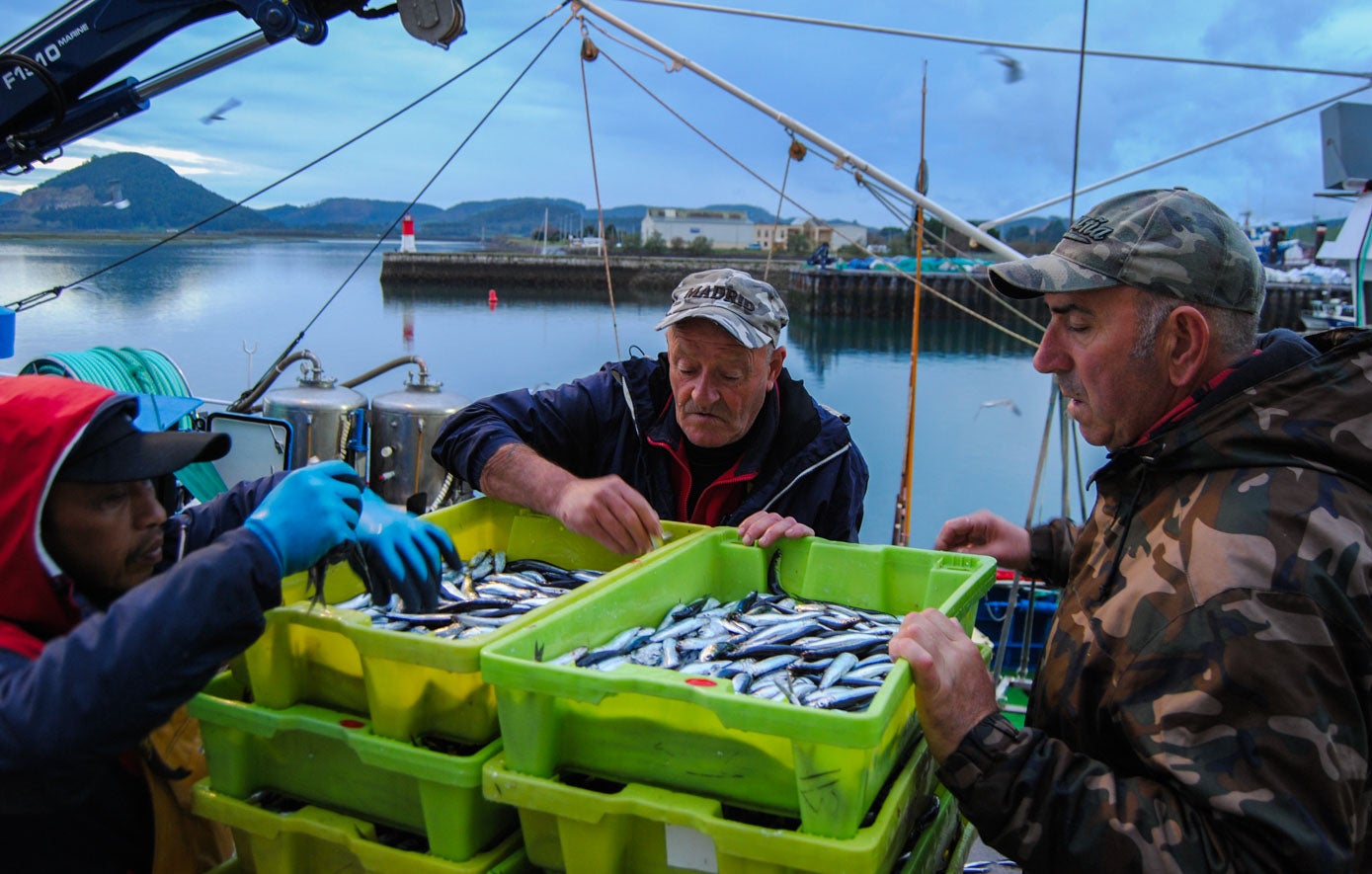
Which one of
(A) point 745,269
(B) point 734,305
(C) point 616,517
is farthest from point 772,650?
(A) point 745,269

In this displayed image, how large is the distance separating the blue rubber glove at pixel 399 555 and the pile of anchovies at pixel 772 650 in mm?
408

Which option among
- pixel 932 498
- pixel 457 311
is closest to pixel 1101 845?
pixel 932 498

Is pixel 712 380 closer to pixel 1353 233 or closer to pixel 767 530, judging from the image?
pixel 767 530

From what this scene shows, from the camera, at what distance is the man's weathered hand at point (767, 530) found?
2.77m

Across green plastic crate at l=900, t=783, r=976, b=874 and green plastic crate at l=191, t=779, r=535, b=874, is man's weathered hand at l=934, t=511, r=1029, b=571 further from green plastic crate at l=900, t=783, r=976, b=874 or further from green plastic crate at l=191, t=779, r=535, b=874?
green plastic crate at l=191, t=779, r=535, b=874

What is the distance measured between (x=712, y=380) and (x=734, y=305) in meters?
0.28

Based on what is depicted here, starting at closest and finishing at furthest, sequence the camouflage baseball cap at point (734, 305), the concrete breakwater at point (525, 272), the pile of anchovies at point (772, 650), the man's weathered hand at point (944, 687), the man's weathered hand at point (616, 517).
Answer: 1. the man's weathered hand at point (944, 687)
2. the pile of anchovies at point (772, 650)
3. the man's weathered hand at point (616, 517)
4. the camouflage baseball cap at point (734, 305)
5. the concrete breakwater at point (525, 272)

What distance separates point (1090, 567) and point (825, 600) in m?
0.91

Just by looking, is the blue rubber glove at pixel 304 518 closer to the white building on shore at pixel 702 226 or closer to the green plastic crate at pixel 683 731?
the green plastic crate at pixel 683 731

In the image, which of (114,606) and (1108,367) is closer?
(114,606)

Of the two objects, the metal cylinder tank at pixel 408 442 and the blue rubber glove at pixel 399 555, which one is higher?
the blue rubber glove at pixel 399 555

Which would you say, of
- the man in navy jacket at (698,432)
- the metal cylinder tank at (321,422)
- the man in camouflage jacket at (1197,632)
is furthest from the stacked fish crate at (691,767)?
the metal cylinder tank at (321,422)

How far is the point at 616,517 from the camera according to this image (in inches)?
107

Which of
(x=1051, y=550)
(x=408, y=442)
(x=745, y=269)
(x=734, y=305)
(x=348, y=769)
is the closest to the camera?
(x=348, y=769)
